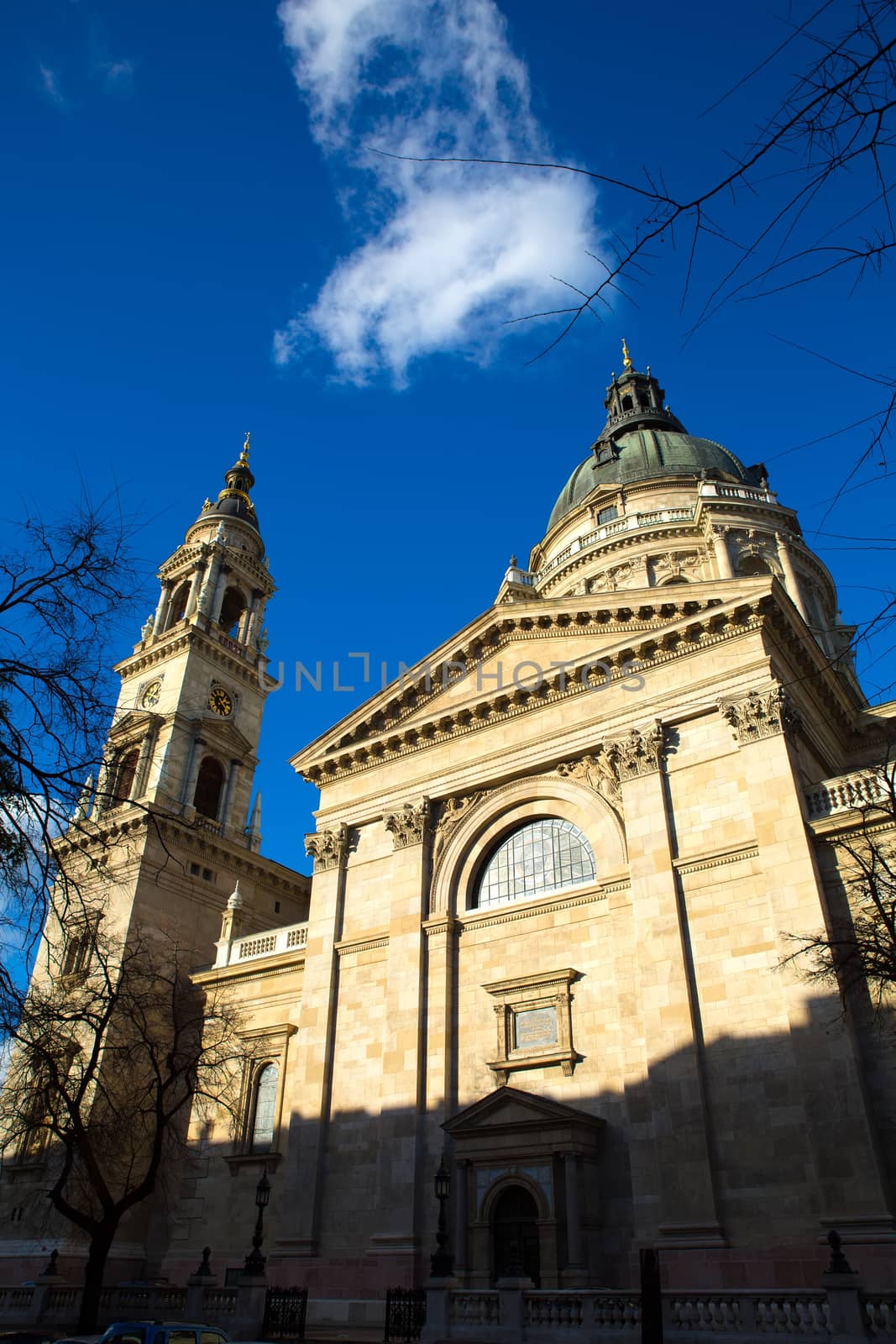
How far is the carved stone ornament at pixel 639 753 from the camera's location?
23.2m

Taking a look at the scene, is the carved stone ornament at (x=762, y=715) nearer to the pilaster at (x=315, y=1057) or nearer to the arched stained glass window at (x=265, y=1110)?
the pilaster at (x=315, y=1057)

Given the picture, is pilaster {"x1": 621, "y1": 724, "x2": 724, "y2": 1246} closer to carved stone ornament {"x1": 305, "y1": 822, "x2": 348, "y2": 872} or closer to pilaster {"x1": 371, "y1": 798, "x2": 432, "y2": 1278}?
pilaster {"x1": 371, "y1": 798, "x2": 432, "y2": 1278}

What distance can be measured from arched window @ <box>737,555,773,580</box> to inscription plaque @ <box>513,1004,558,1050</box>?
23537mm

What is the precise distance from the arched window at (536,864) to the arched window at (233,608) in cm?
2647

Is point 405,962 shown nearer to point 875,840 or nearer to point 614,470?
point 875,840

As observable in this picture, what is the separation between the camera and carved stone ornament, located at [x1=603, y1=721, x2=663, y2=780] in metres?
23.2

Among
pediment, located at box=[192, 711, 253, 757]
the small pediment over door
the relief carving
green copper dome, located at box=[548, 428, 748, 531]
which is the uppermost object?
green copper dome, located at box=[548, 428, 748, 531]

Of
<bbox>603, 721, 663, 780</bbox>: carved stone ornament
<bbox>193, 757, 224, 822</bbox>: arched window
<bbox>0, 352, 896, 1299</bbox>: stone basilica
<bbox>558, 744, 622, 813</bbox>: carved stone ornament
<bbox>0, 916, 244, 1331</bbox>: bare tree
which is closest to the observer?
<bbox>0, 352, 896, 1299</bbox>: stone basilica

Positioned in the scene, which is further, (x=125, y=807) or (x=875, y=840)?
(x=125, y=807)

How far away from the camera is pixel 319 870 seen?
29000 millimetres

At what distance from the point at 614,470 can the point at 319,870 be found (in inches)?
1143

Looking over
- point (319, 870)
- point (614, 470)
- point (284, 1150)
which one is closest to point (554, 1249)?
point (284, 1150)

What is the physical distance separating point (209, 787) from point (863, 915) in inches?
1153

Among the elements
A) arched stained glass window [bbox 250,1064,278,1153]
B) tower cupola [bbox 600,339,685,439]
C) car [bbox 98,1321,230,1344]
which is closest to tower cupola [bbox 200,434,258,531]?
tower cupola [bbox 600,339,685,439]
